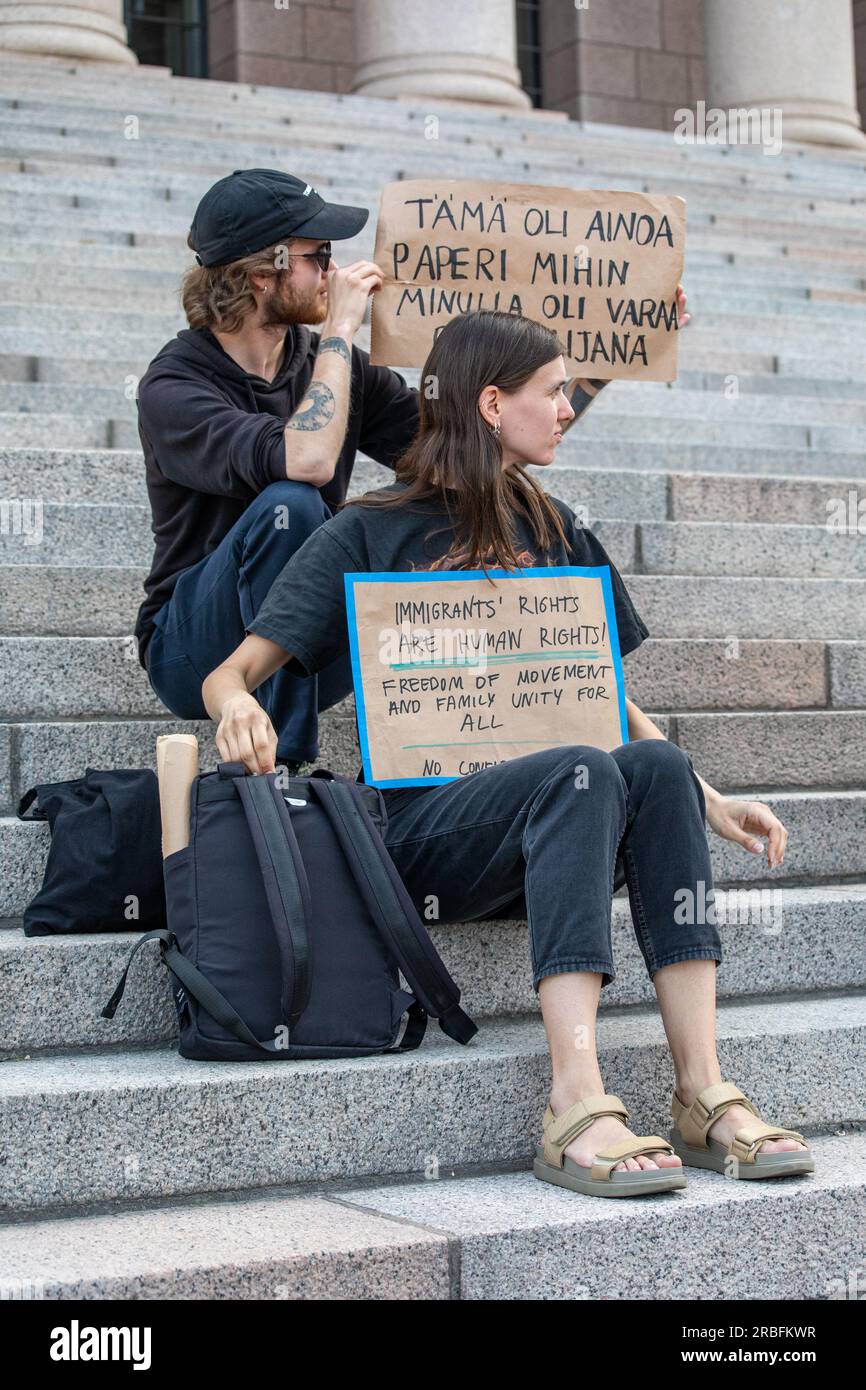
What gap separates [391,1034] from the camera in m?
3.09

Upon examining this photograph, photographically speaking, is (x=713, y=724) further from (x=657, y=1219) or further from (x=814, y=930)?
(x=657, y=1219)

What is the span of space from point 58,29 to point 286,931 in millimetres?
10176

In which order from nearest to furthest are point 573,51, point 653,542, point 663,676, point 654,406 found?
point 663,676 → point 653,542 → point 654,406 → point 573,51

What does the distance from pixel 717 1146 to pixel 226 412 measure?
1719 millimetres

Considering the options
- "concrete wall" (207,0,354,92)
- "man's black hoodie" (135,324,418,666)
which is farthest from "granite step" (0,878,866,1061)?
"concrete wall" (207,0,354,92)

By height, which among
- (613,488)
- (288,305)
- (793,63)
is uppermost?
(793,63)

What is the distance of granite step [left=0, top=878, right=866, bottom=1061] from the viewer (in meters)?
3.17

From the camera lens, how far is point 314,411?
3.62m

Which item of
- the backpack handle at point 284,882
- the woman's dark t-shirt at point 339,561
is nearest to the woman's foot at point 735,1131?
the backpack handle at point 284,882

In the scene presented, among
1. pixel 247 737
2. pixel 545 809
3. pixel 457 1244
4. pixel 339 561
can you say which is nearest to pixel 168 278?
pixel 339 561

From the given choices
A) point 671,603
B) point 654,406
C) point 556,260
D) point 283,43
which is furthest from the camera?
point 283,43

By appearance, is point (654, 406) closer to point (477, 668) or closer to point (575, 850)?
point (477, 668)

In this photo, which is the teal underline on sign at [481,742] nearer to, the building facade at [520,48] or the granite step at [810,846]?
the granite step at [810,846]
